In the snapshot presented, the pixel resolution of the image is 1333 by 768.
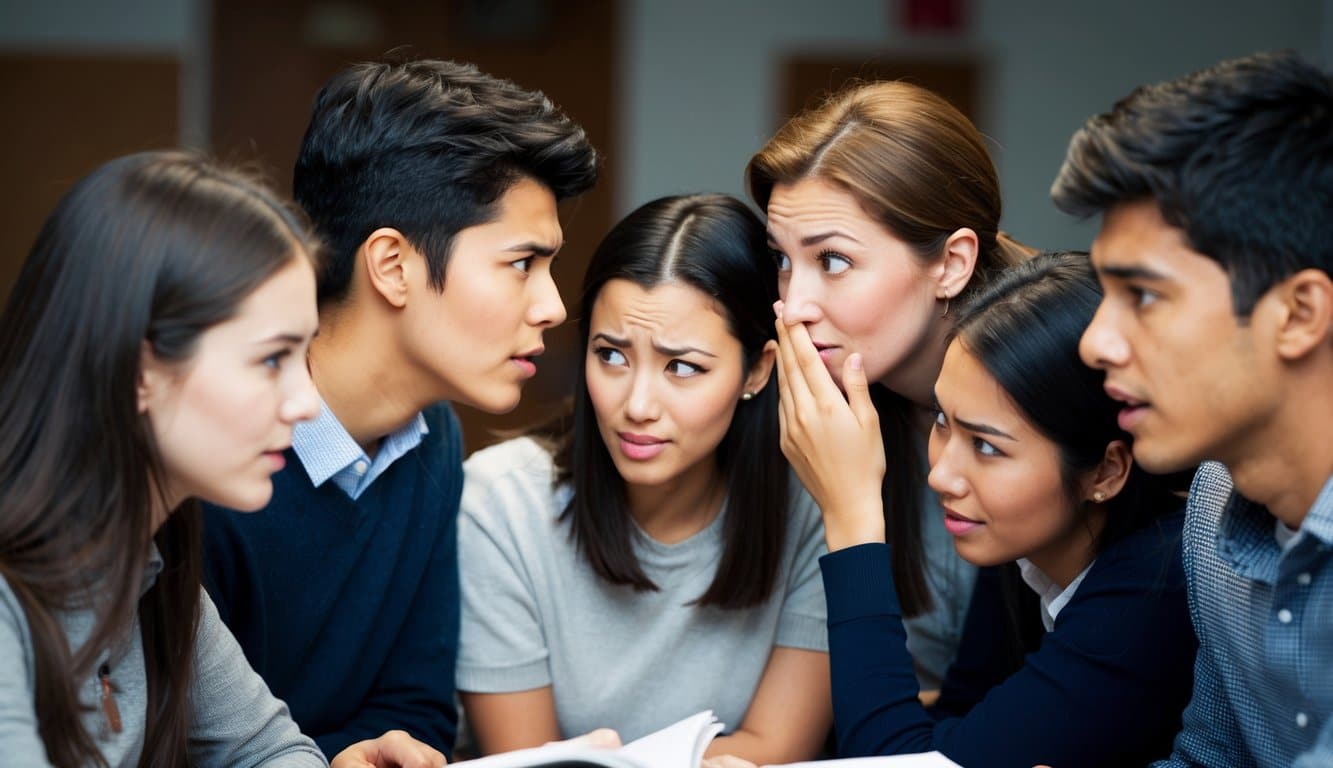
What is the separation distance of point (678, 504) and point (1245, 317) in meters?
1.07

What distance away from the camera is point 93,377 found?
4.24 feet

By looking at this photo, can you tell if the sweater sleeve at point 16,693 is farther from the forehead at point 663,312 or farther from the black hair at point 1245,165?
the black hair at point 1245,165

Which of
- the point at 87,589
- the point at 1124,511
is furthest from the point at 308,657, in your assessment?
the point at 1124,511

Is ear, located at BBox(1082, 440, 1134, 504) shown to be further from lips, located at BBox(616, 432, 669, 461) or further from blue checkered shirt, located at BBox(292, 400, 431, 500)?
blue checkered shirt, located at BBox(292, 400, 431, 500)

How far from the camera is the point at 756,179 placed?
7.14 feet

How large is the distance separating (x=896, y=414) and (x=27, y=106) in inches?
161

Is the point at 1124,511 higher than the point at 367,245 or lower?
lower

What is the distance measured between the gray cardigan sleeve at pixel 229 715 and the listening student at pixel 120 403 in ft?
0.37

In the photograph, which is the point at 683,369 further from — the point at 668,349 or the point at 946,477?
the point at 946,477

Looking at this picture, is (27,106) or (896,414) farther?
(27,106)

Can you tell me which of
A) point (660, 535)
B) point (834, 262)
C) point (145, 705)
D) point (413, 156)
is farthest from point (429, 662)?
point (834, 262)

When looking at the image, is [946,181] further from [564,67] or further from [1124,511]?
[564,67]

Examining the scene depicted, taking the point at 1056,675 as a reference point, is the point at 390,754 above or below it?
below

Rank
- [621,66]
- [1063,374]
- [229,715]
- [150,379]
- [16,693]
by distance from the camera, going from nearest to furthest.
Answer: [16,693]
[150,379]
[229,715]
[1063,374]
[621,66]
